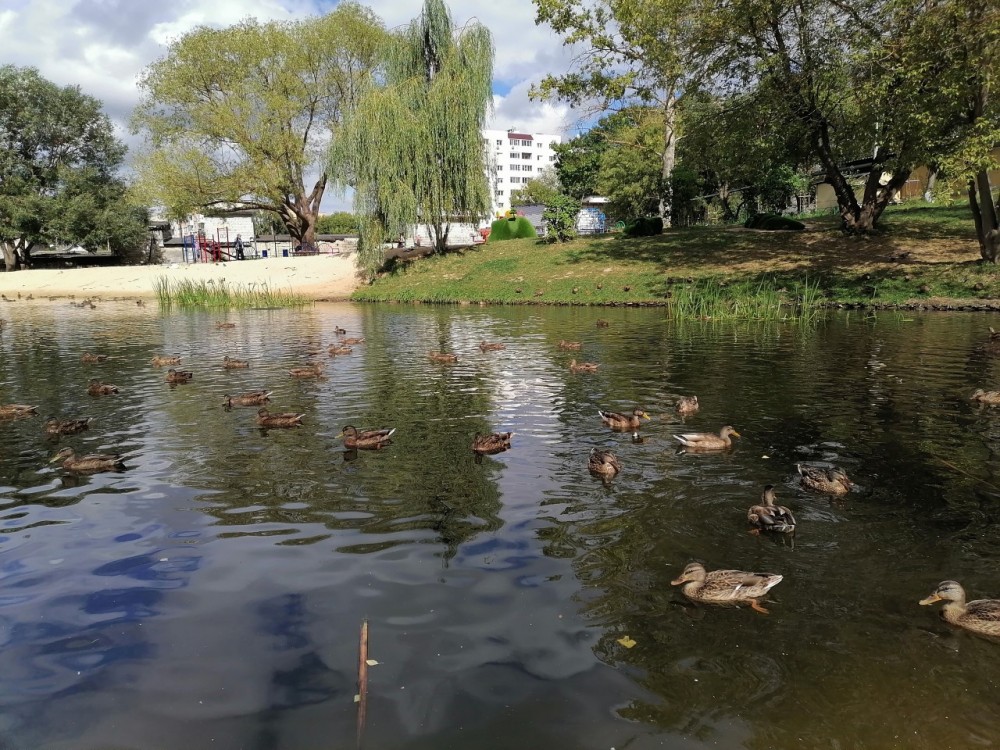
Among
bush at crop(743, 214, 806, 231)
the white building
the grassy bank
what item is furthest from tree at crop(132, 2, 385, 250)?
the white building

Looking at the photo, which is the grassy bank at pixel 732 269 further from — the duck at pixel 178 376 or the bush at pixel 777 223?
the duck at pixel 178 376

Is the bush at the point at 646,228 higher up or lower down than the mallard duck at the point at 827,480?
higher up

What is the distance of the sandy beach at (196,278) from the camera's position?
151 feet

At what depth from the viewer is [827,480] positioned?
303 inches

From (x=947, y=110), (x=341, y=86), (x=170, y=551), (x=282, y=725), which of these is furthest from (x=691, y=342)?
(x=341, y=86)

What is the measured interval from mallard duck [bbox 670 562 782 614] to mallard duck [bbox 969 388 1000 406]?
8395 millimetres

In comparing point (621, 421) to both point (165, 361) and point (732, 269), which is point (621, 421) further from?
point (732, 269)

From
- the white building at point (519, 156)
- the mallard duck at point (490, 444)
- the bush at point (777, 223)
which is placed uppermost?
the white building at point (519, 156)

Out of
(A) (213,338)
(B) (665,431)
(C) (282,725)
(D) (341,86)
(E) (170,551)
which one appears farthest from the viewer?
(D) (341,86)

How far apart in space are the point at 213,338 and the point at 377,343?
20.1ft

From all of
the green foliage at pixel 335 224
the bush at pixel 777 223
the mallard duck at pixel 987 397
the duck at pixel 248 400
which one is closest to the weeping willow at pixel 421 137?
the bush at pixel 777 223

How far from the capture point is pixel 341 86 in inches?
2274

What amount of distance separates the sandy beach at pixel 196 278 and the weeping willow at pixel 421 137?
13.0 feet

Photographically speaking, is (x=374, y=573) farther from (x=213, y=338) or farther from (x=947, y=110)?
(x=947, y=110)
